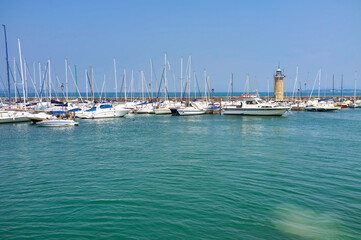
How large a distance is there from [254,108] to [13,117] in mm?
41061

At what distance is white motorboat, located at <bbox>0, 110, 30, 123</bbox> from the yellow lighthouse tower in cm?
7436

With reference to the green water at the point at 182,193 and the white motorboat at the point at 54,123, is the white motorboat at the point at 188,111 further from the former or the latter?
the green water at the point at 182,193

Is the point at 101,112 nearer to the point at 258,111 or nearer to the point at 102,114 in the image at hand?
the point at 102,114

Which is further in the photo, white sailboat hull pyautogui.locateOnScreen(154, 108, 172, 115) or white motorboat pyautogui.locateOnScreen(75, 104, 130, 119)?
white sailboat hull pyautogui.locateOnScreen(154, 108, 172, 115)

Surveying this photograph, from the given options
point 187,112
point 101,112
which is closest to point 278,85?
point 187,112

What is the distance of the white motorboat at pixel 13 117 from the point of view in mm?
43781

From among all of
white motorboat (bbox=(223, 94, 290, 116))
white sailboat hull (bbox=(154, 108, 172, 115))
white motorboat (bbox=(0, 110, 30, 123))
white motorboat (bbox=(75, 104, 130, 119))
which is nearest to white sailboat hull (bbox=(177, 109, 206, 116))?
white sailboat hull (bbox=(154, 108, 172, 115))

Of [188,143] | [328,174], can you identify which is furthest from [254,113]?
[328,174]

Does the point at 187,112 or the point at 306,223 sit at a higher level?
the point at 187,112

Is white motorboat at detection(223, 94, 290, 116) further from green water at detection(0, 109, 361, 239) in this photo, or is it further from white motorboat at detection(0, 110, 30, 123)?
white motorboat at detection(0, 110, 30, 123)

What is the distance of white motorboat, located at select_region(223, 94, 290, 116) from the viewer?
53031mm

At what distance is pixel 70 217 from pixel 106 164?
7.89 m

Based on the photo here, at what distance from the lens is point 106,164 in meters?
18.0

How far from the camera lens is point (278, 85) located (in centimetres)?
9406
